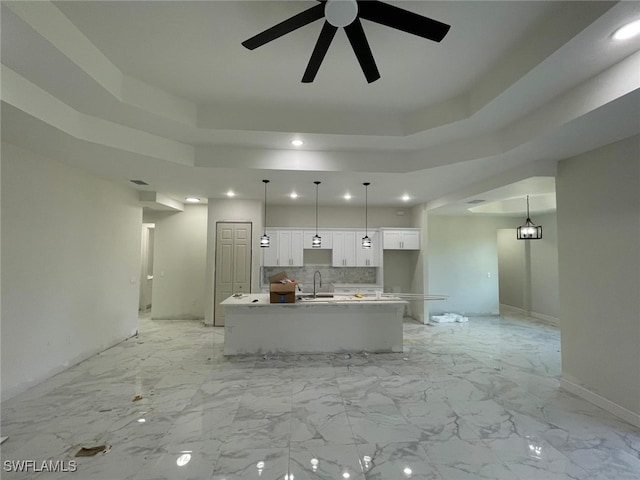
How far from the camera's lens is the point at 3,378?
3.27 metres

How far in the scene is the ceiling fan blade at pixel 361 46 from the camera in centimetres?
182

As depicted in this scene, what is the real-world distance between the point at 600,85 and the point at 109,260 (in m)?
6.67

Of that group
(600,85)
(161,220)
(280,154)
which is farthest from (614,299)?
(161,220)

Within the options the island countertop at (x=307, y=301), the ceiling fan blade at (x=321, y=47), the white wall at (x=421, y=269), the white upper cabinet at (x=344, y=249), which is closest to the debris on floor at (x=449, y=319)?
the white wall at (x=421, y=269)

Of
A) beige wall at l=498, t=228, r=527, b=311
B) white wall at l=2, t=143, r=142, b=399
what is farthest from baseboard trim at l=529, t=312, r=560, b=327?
white wall at l=2, t=143, r=142, b=399

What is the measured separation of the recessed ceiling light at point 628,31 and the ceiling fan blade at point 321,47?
1.81m

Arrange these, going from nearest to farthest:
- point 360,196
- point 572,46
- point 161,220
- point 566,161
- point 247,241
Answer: point 572,46 → point 566,161 → point 360,196 → point 247,241 → point 161,220

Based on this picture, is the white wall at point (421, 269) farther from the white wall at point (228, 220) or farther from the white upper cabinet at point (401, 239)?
the white wall at point (228, 220)

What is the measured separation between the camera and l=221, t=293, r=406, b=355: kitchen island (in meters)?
4.81

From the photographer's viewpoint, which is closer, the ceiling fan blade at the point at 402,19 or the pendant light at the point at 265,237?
the ceiling fan blade at the point at 402,19

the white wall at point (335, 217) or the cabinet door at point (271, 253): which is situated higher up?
the white wall at point (335, 217)

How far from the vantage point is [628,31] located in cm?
193

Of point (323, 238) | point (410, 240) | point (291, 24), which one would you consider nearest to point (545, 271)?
point (410, 240)

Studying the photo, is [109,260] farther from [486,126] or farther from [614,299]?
[614,299]
